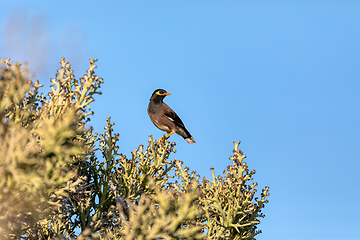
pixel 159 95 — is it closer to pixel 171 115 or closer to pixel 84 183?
pixel 171 115

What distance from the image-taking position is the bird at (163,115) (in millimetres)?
15031

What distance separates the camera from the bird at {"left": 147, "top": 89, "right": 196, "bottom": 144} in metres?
15.0

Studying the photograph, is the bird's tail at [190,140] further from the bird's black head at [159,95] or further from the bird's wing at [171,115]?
the bird's black head at [159,95]

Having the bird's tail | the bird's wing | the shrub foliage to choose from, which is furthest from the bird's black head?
the shrub foliage

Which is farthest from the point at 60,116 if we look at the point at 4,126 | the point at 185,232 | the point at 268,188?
the point at 268,188

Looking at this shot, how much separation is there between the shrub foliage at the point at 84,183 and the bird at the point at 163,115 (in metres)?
3.00

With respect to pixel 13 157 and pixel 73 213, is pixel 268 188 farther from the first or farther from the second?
pixel 13 157

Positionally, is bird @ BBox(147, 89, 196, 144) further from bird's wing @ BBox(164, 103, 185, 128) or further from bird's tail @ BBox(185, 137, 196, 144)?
bird's tail @ BBox(185, 137, 196, 144)

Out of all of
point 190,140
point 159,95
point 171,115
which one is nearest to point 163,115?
point 171,115

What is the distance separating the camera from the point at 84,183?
1048 cm

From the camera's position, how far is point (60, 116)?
8625mm

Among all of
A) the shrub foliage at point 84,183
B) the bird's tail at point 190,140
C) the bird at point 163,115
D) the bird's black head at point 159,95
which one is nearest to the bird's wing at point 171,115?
the bird at point 163,115

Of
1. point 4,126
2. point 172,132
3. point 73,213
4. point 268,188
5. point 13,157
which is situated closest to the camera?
point 13,157

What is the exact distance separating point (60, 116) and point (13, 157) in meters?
1.88
